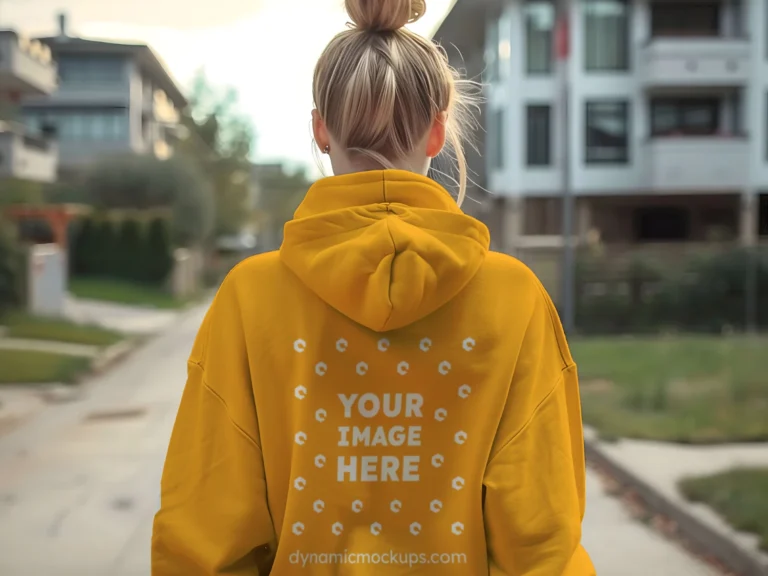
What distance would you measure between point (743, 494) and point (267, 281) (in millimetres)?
4589

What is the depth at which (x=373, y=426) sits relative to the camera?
125cm

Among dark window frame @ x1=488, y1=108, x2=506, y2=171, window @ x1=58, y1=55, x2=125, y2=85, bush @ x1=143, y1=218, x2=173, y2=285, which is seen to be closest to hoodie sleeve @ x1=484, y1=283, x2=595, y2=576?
dark window frame @ x1=488, y1=108, x2=506, y2=171

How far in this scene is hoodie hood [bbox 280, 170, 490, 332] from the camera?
1.18 m

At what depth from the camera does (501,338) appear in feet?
4.03

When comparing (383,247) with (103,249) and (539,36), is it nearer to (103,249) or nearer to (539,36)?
(539,36)

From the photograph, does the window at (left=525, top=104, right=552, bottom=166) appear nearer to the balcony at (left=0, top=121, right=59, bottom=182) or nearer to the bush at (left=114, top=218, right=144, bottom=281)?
the bush at (left=114, top=218, right=144, bottom=281)

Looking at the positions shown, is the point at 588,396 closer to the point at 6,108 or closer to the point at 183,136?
the point at 6,108

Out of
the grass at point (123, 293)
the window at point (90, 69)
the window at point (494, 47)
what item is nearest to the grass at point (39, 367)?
the grass at point (123, 293)

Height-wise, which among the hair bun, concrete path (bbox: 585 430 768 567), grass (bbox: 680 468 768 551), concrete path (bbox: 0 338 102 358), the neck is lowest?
concrete path (bbox: 0 338 102 358)

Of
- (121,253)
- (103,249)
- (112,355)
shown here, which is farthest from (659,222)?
(112,355)

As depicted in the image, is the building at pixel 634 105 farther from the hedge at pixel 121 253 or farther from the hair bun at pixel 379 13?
the hair bun at pixel 379 13

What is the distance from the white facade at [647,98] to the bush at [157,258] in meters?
9.46

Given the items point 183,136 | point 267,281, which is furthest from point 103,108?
point 267,281

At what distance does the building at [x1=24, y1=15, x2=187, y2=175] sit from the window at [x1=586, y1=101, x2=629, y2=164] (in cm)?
1756
